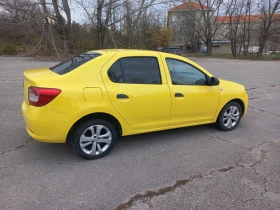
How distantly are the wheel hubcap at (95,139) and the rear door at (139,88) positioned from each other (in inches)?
14.7

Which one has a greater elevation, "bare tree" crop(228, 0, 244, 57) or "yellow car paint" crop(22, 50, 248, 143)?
"bare tree" crop(228, 0, 244, 57)

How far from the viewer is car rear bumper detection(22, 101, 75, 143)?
311cm

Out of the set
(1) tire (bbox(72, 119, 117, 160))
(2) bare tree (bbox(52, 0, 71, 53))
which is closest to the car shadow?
(1) tire (bbox(72, 119, 117, 160))

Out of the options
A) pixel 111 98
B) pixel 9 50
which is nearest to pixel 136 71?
pixel 111 98

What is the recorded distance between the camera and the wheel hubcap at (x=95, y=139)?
11.1 ft

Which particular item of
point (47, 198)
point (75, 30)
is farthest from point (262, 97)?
point (75, 30)

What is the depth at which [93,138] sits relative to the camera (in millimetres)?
3436

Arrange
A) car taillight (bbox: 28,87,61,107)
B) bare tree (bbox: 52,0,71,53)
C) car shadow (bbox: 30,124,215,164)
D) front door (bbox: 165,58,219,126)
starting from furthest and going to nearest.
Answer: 1. bare tree (bbox: 52,0,71,53)
2. front door (bbox: 165,58,219,126)
3. car shadow (bbox: 30,124,215,164)
4. car taillight (bbox: 28,87,61,107)

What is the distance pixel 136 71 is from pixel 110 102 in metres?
0.69

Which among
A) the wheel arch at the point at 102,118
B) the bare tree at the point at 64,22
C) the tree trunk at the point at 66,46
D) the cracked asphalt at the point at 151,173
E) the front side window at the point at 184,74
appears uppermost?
the bare tree at the point at 64,22

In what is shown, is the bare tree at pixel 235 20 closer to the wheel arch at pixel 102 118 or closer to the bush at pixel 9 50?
the bush at pixel 9 50

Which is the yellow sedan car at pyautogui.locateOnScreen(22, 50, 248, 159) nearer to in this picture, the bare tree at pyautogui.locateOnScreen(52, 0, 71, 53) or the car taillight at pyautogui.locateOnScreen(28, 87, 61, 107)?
the car taillight at pyautogui.locateOnScreen(28, 87, 61, 107)

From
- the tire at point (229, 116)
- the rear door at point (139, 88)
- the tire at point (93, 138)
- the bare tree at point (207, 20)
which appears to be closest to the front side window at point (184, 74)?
the rear door at point (139, 88)

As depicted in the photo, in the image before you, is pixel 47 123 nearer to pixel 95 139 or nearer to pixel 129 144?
pixel 95 139
